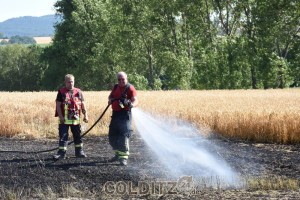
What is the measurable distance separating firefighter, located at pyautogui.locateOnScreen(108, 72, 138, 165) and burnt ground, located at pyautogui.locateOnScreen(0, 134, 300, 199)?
15.3 inches

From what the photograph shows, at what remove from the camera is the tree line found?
145ft

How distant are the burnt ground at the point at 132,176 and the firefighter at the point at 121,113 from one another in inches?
15.3

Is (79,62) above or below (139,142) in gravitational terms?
above

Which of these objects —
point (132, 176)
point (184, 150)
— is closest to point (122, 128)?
point (132, 176)

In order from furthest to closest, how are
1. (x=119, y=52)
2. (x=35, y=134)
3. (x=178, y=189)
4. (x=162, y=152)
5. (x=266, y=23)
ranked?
(x=119, y=52) → (x=266, y=23) → (x=35, y=134) → (x=162, y=152) → (x=178, y=189)

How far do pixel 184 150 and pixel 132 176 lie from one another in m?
3.70

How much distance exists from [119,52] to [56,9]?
37.4 feet

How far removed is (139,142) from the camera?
50.0ft

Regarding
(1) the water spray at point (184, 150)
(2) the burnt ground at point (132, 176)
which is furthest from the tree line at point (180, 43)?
(2) the burnt ground at point (132, 176)

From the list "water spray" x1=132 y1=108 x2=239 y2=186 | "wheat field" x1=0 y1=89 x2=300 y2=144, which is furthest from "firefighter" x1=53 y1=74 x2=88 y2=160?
"wheat field" x1=0 y1=89 x2=300 y2=144

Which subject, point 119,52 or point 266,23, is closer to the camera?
point 266,23

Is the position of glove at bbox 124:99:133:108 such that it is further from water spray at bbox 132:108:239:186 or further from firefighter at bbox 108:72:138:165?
water spray at bbox 132:108:239:186

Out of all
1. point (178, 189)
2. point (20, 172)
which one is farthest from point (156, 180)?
point (20, 172)

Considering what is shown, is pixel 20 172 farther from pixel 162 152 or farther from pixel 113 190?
pixel 162 152
